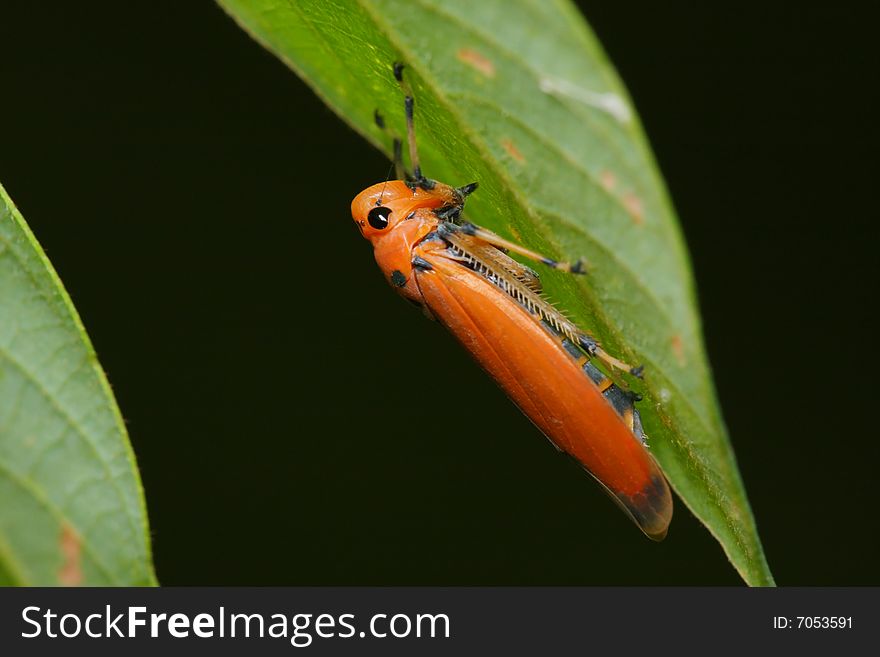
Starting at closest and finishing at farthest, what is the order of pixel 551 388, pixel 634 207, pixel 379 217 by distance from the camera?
1. pixel 634 207
2. pixel 551 388
3. pixel 379 217

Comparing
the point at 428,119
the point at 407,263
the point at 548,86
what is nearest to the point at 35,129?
the point at 407,263

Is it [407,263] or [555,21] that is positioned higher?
[407,263]

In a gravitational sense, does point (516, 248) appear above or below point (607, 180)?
above

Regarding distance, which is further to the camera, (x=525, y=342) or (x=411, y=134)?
(x=525, y=342)

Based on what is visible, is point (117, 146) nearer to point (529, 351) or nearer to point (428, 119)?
point (529, 351)

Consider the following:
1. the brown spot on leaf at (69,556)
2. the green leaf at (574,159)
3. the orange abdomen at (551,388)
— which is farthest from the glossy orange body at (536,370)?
the brown spot on leaf at (69,556)

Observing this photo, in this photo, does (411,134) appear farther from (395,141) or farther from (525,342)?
(525,342)

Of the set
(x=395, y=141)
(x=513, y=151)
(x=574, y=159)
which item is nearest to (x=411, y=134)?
(x=395, y=141)
